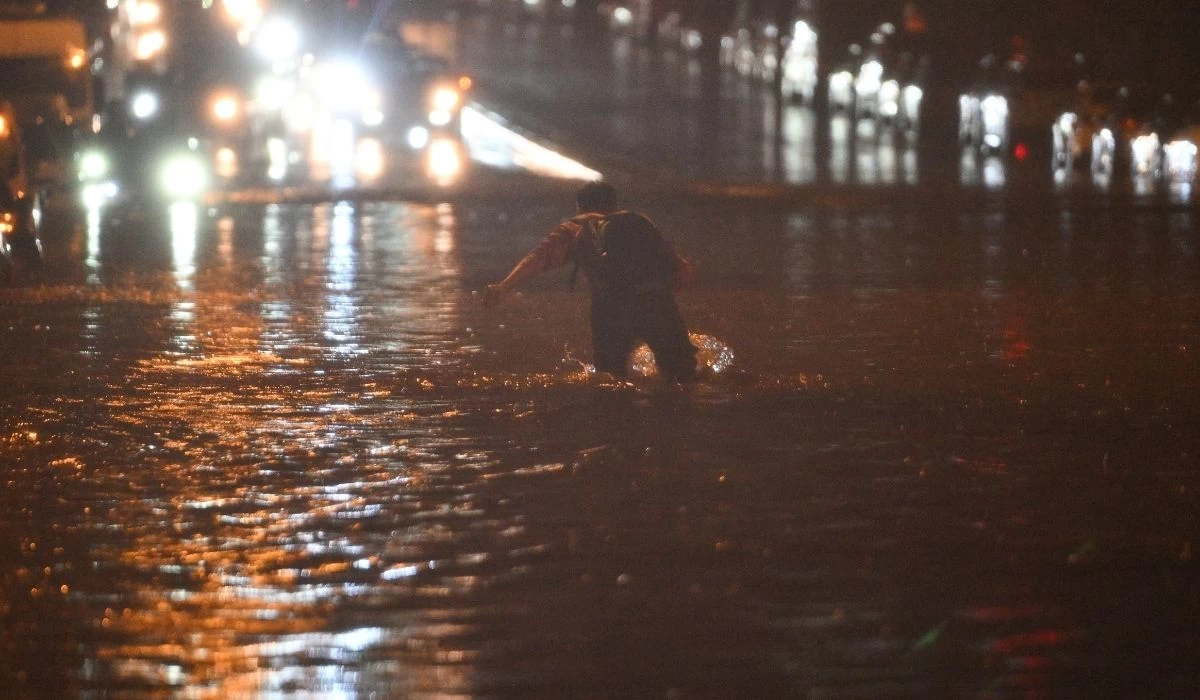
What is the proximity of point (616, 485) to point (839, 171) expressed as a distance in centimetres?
2315

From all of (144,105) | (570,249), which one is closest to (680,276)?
(570,249)

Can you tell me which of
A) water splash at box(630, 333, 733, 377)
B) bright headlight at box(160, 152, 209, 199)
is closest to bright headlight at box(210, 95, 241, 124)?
bright headlight at box(160, 152, 209, 199)

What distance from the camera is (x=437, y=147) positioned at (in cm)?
3728

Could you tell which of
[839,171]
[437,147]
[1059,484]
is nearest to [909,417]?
[1059,484]

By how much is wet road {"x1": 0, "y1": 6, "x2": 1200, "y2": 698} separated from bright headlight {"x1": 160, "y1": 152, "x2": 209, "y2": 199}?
37.4 feet

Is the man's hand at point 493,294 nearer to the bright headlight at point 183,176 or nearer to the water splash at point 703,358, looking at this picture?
the water splash at point 703,358

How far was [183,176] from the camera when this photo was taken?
30.5 meters

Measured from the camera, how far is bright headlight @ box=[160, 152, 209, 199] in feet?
89.0

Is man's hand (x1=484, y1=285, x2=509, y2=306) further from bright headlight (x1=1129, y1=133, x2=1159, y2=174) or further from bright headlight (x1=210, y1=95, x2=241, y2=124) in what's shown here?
bright headlight (x1=210, y1=95, x2=241, y2=124)

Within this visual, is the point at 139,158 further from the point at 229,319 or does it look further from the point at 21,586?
the point at 21,586

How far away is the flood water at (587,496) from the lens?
5.81 metres

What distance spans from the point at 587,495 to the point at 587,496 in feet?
0.05

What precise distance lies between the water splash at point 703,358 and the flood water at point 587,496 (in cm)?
18

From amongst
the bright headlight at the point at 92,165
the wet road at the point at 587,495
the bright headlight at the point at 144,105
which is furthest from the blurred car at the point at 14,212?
the bright headlight at the point at 144,105
